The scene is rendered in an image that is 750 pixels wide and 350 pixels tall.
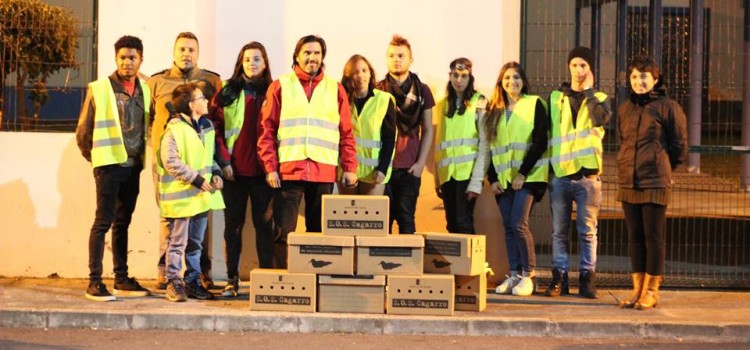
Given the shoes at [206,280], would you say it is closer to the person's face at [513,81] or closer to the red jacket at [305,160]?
the red jacket at [305,160]

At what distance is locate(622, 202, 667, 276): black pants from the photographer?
31.0ft

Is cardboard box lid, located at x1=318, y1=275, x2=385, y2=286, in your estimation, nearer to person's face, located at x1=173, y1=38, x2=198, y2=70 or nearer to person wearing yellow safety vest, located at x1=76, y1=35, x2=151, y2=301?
person wearing yellow safety vest, located at x1=76, y1=35, x2=151, y2=301

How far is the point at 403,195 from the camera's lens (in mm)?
10273

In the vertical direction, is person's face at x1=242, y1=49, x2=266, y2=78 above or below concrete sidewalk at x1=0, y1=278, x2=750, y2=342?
above

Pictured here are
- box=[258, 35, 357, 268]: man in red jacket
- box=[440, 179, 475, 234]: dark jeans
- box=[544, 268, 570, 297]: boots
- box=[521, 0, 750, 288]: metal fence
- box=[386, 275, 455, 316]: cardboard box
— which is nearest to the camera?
box=[386, 275, 455, 316]: cardboard box

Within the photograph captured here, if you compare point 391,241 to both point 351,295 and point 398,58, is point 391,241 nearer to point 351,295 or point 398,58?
point 351,295

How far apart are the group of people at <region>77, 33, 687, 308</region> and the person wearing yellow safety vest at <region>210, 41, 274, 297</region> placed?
1 cm

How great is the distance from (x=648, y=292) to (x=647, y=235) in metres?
0.48

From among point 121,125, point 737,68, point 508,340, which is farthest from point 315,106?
point 737,68

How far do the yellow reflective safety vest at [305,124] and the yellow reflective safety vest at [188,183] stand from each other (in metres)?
0.60

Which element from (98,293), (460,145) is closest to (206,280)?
(98,293)

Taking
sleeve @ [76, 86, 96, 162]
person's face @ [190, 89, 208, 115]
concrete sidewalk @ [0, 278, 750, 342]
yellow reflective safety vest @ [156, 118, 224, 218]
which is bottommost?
concrete sidewalk @ [0, 278, 750, 342]

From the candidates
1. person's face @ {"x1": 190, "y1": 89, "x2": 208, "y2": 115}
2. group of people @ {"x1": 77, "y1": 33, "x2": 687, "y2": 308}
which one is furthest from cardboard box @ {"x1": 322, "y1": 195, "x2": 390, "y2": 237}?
person's face @ {"x1": 190, "y1": 89, "x2": 208, "y2": 115}

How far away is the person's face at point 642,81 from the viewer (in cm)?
941
